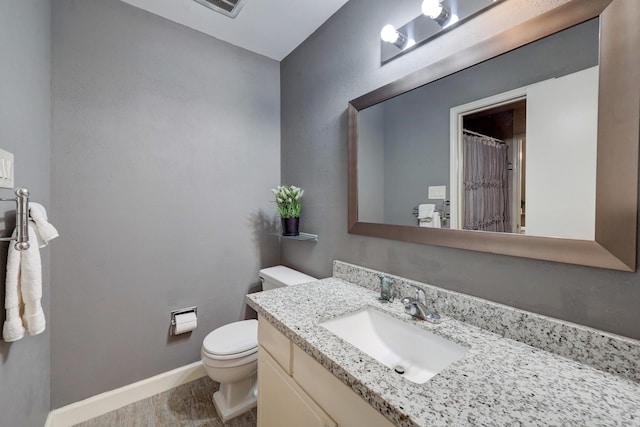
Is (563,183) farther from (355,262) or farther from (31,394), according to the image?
(31,394)

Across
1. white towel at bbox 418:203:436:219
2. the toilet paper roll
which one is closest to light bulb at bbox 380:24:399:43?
white towel at bbox 418:203:436:219

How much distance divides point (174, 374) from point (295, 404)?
132 cm

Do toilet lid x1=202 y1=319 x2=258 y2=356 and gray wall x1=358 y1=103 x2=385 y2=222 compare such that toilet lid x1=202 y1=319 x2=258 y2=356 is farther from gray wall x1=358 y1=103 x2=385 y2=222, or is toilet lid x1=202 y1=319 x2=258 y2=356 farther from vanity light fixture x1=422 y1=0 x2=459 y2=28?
vanity light fixture x1=422 y1=0 x2=459 y2=28

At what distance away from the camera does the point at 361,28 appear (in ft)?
4.71

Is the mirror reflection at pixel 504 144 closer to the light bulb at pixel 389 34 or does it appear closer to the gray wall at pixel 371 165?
the gray wall at pixel 371 165

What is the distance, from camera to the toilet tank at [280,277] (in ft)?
5.75

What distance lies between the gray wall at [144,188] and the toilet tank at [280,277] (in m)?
0.16

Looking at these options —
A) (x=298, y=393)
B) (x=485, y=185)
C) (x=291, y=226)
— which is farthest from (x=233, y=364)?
(x=485, y=185)

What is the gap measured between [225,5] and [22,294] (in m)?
1.76

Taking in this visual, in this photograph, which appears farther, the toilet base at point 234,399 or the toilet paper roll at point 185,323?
the toilet paper roll at point 185,323

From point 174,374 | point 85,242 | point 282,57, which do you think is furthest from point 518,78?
point 174,374

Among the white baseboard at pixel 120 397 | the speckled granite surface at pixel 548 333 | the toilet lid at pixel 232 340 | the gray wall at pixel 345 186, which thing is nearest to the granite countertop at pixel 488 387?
the speckled granite surface at pixel 548 333

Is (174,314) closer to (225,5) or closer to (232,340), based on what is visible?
(232,340)

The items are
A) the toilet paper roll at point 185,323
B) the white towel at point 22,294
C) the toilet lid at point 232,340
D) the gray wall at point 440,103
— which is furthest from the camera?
the toilet paper roll at point 185,323
